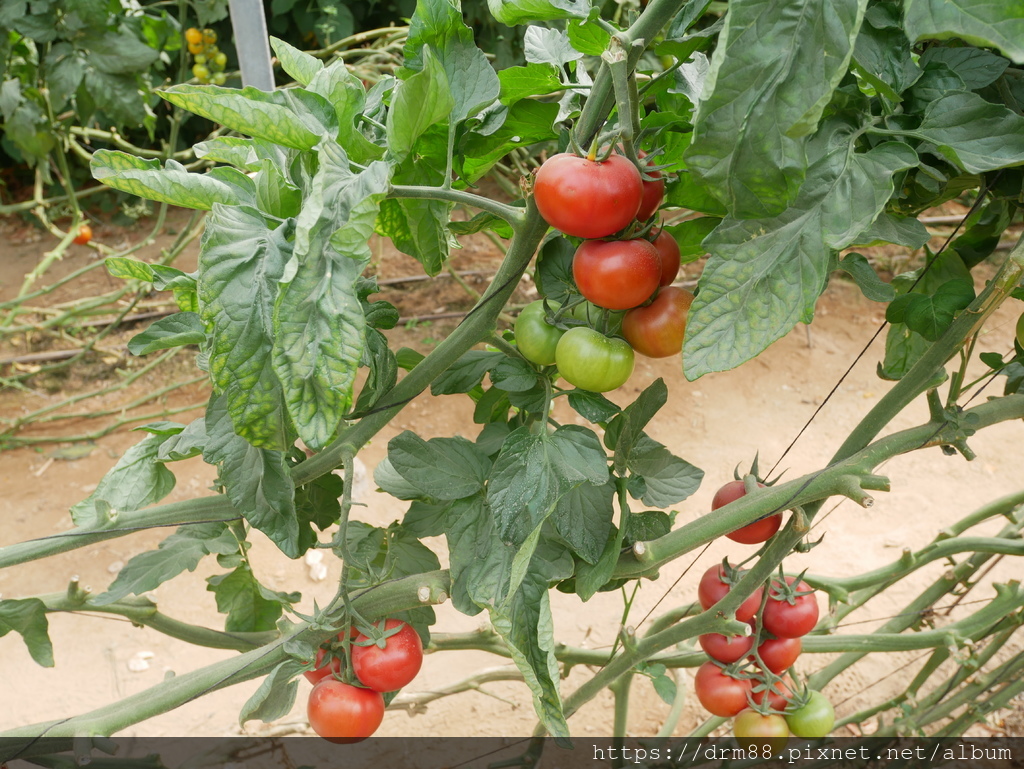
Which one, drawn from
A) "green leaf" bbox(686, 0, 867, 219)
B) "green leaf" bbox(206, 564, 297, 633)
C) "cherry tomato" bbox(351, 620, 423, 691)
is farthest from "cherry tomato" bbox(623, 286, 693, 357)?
"green leaf" bbox(206, 564, 297, 633)

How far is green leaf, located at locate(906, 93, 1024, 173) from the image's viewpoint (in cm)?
52

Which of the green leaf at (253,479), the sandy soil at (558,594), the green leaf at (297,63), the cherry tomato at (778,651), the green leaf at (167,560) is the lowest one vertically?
the sandy soil at (558,594)

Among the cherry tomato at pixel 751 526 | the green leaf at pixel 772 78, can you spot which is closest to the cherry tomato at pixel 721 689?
the cherry tomato at pixel 751 526

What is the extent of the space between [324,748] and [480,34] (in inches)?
130

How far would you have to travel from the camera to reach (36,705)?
1.70m

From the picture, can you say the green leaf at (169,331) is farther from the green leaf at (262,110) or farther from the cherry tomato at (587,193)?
the cherry tomato at (587,193)

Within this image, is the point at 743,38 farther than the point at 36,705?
No

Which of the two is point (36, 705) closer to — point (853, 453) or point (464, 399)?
point (464, 399)

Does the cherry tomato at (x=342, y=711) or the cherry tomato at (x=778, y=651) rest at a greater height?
the cherry tomato at (x=342, y=711)

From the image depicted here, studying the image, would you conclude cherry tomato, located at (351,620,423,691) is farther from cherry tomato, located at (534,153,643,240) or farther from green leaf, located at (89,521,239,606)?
cherry tomato, located at (534,153,643,240)

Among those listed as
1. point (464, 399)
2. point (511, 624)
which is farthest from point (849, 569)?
point (511, 624)

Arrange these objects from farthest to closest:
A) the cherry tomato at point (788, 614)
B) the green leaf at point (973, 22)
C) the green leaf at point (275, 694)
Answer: the cherry tomato at point (788, 614) → the green leaf at point (275, 694) → the green leaf at point (973, 22)

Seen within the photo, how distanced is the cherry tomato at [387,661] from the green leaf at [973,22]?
0.63m

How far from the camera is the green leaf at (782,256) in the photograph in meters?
0.51
